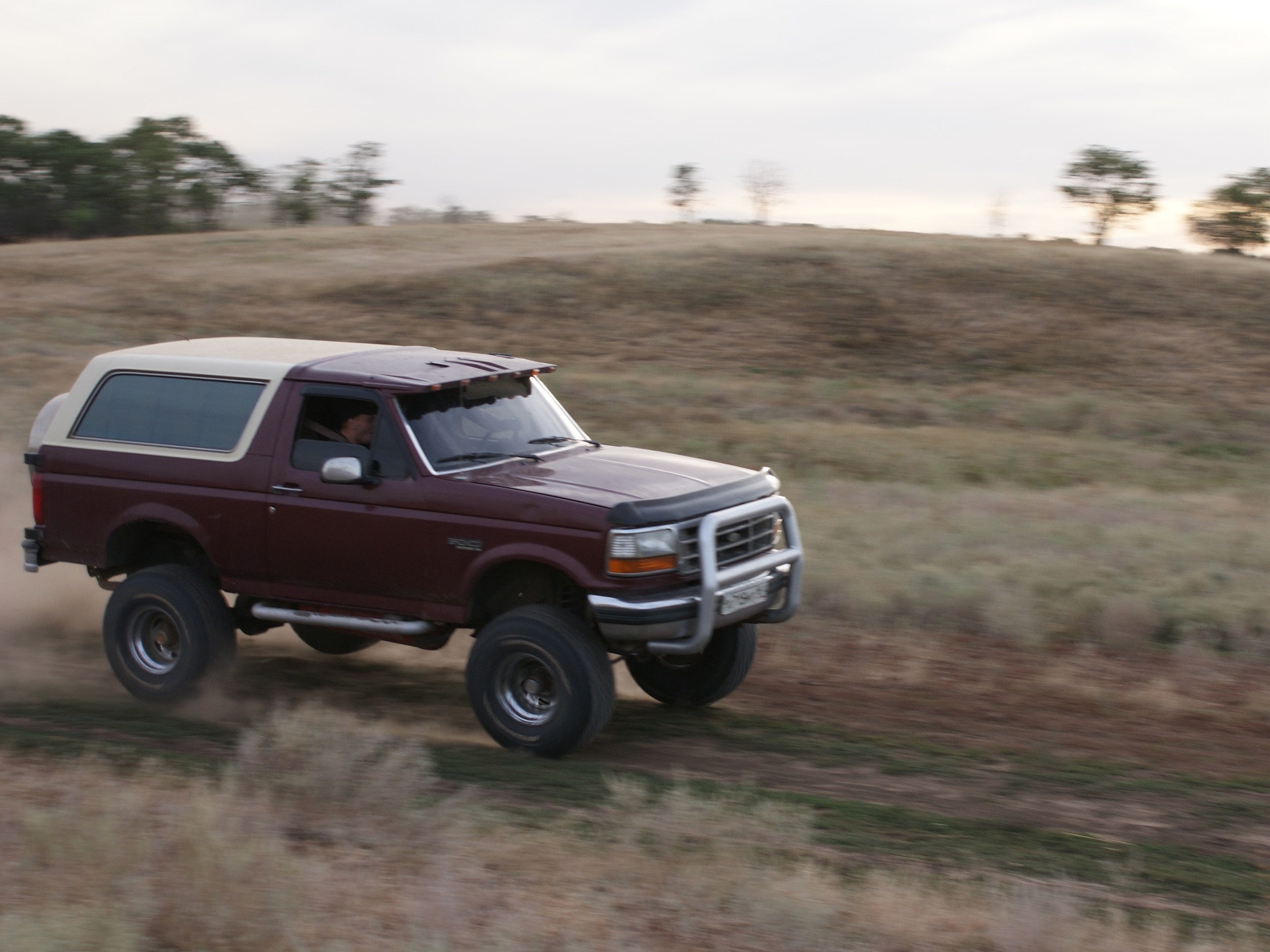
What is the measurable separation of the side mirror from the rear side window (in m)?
0.88

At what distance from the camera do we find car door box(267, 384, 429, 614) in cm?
689

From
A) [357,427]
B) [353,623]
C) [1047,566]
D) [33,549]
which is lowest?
[1047,566]

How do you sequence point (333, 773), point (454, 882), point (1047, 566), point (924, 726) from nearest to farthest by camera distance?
1. point (454, 882)
2. point (333, 773)
3. point (924, 726)
4. point (1047, 566)

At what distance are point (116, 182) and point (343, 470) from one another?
41.5 metres

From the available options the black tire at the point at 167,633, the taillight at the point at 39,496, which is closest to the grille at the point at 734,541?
the black tire at the point at 167,633

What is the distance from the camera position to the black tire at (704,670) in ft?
25.3

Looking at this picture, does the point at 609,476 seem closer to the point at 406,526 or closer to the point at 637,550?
the point at 637,550

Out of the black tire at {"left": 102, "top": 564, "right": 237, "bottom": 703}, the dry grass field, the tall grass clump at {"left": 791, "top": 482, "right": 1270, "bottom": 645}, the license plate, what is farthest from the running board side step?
the tall grass clump at {"left": 791, "top": 482, "right": 1270, "bottom": 645}

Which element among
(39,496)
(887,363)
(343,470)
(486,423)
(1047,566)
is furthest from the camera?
(887,363)

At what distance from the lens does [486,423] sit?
738cm

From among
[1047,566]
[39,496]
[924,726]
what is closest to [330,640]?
[39,496]

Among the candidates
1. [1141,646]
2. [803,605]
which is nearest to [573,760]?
[803,605]

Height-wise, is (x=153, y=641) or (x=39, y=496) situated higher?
(x=39, y=496)

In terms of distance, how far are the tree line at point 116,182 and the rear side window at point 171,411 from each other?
38142 millimetres
